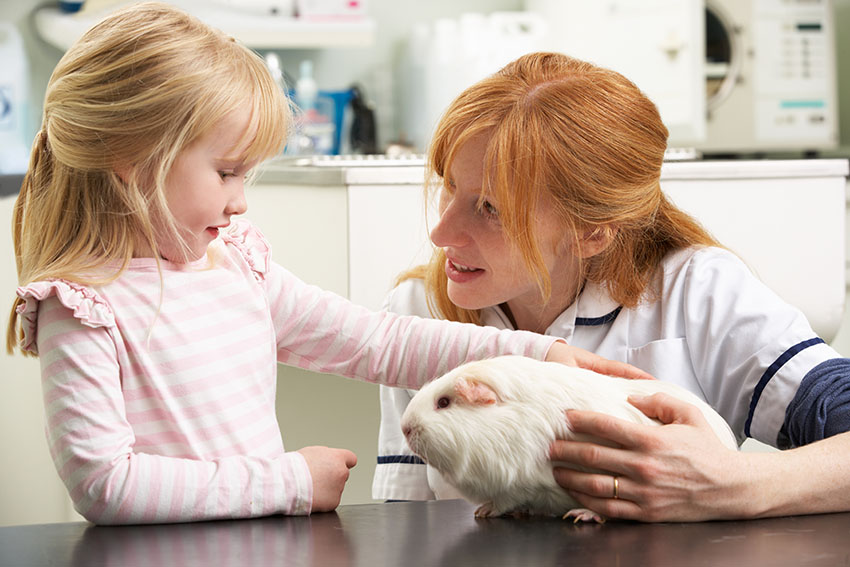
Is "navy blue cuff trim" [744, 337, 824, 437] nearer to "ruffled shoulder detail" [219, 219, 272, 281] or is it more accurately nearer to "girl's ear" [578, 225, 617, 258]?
"girl's ear" [578, 225, 617, 258]

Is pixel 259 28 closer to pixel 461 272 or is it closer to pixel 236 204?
pixel 461 272

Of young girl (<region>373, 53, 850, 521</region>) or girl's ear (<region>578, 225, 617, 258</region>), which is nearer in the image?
young girl (<region>373, 53, 850, 521</region>)

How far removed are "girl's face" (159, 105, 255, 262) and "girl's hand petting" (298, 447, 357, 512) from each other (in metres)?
0.28

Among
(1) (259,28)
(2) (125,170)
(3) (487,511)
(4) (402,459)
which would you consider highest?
(1) (259,28)

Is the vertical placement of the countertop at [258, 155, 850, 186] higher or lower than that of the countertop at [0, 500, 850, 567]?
higher

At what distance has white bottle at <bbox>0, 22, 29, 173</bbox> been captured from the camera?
2.40 m

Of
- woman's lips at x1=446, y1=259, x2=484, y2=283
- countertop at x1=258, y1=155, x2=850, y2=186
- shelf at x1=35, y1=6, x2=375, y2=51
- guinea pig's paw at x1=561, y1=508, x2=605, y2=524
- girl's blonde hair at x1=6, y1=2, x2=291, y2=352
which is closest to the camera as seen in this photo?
guinea pig's paw at x1=561, y1=508, x2=605, y2=524

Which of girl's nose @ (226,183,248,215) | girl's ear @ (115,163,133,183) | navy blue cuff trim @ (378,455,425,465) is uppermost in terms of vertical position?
girl's ear @ (115,163,133,183)

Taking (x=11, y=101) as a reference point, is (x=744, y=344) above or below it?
below

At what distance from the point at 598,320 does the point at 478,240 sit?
0.22 m

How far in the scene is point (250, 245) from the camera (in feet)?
3.81

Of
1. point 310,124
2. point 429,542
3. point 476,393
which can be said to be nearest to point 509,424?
point 476,393

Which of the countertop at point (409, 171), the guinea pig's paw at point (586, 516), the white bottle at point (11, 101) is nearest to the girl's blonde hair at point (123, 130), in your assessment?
the guinea pig's paw at point (586, 516)

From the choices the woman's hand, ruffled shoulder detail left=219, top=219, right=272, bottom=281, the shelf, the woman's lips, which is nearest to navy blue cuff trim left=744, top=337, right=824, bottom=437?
the woman's hand
